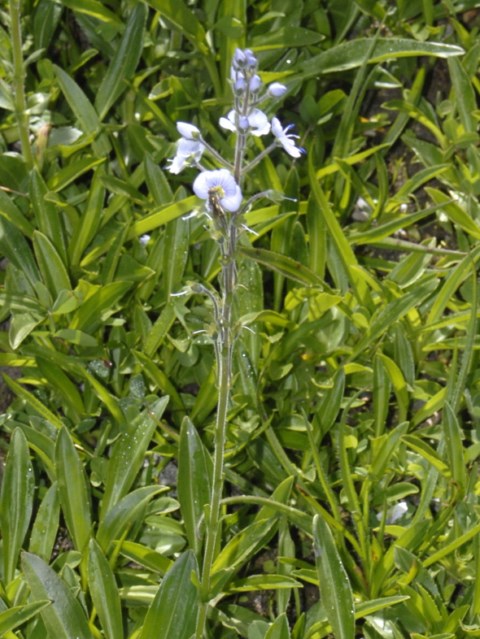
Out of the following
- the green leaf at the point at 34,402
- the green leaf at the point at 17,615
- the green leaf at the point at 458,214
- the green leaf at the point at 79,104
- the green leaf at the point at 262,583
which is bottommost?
the green leaf at the point at 262,583

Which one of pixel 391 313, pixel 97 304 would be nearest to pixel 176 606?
pixel 97 304

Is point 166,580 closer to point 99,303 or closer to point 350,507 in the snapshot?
point 350,507

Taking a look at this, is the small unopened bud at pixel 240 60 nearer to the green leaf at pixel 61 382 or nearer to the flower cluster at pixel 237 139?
the flower cluster at pixel 237 139

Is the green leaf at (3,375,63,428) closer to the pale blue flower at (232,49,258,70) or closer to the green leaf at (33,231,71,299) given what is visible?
the green leaf at (33,231,71,299)

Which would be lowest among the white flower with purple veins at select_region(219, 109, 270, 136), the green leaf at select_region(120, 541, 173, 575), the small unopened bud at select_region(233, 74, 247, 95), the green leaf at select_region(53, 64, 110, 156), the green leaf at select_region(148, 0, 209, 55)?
the green leaf at select_region(120, 541, 173, 575)

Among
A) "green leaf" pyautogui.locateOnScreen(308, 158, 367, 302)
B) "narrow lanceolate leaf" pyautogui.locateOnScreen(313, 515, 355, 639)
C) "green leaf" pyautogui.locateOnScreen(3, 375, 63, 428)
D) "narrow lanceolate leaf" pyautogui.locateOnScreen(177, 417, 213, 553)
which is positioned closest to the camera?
"narrow lanceolate leaf" pyautogui.locateOnScreen(313, 515, 355, 639)

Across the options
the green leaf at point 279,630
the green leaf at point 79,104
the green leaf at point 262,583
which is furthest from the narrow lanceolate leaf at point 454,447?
the green leaf at point 79,104

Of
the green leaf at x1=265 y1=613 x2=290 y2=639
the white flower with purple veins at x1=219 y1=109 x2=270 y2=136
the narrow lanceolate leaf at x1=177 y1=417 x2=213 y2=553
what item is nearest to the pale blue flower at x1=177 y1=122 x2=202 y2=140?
the white flower with purple veins at x1=219 y1=109 x2=270 y2=136
